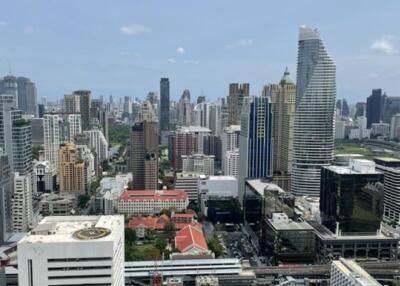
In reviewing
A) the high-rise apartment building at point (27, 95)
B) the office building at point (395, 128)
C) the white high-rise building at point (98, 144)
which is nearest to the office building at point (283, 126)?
the white high-rise building at point (98, 144)

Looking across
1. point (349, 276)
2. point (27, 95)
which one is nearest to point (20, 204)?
point (349, 276)

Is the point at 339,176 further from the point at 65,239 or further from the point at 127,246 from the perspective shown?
the point at 65,239

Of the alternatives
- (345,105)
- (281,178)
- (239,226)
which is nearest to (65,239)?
(239,226)

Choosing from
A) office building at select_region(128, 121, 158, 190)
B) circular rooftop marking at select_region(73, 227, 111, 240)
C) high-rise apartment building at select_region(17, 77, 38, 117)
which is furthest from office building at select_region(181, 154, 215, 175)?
high-rise apartment building at select_region(17, 77, 38, 117)

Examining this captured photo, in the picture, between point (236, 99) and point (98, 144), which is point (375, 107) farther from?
point (98, 144)

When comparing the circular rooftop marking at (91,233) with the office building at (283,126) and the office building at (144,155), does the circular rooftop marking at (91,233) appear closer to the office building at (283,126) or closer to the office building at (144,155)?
the office building at (144,155)
